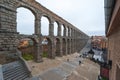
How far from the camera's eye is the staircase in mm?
7529

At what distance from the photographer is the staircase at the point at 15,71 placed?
7529 millimetres

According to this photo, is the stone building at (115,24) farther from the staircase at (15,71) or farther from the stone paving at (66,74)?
the stone paving at (66,74)

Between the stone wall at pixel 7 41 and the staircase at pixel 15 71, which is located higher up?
the stone wall at pixel 7 41

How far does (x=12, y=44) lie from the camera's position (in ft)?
33.3

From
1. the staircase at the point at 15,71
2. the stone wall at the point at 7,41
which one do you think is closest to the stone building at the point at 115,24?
the staircase at the point at 15,71

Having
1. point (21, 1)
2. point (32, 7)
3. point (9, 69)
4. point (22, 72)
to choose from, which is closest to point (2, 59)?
point (9, 69)

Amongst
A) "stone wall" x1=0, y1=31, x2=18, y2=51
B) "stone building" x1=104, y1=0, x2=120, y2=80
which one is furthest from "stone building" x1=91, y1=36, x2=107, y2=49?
"stone building" x1=104, y1=0, x2=120, y2=80

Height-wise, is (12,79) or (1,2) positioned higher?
(1,2)

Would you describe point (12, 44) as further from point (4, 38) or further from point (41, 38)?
point (41, 38)

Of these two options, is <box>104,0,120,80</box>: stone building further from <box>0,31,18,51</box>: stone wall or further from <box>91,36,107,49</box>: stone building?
<box>91,36,107,49</box>: stone building

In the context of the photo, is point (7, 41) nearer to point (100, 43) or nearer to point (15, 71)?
point (15, 71)

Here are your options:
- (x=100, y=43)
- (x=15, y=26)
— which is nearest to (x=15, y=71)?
(x=15, y=26)

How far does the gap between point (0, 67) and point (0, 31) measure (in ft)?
9.62

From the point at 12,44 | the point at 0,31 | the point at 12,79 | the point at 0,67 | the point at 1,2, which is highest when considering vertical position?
the point at 1,2
